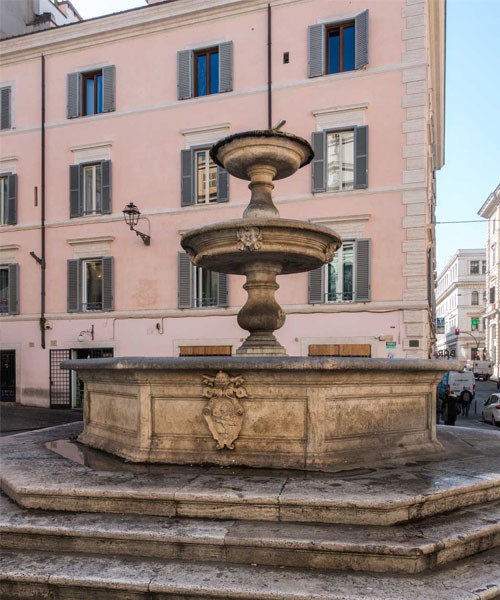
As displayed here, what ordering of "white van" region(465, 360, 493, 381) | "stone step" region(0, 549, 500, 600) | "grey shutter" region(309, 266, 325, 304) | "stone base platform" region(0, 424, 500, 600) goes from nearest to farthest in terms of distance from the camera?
"stone step" region(0, 549, 500, 600) → "stone base platform" region(0, 424, 500, 600) → "grey shutter" region(309, 266, 325, 304) → "white van" region(465, 360, 493, 381)

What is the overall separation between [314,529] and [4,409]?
16833mm

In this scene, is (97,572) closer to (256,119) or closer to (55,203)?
(256,119)

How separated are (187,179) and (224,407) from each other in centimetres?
1356

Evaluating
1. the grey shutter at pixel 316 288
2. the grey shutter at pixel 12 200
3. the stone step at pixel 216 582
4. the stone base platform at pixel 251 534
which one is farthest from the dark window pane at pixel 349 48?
the stone step at pixel 216 582

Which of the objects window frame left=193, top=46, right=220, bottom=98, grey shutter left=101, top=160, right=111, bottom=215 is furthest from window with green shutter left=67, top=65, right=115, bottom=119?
window frame left=193, top=46, right=220, bottom=98

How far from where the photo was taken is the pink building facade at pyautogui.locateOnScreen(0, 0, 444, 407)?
624 inches

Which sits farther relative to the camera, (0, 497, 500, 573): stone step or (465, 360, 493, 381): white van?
(465, 360, 493, 381): white van

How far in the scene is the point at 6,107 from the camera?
67.9ft

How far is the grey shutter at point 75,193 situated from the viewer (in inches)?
752

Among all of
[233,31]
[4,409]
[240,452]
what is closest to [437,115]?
[233,31]

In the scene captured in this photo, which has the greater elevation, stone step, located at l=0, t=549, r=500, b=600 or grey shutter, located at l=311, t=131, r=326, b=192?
grey shutter, located at l=311, t=131, r=326, b=192

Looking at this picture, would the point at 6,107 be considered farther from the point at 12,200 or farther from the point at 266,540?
the point at 266,540

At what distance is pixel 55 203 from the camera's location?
19.6 meters

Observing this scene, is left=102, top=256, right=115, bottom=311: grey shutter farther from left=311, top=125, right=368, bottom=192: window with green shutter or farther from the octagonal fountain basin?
the octagonal fountain basin
